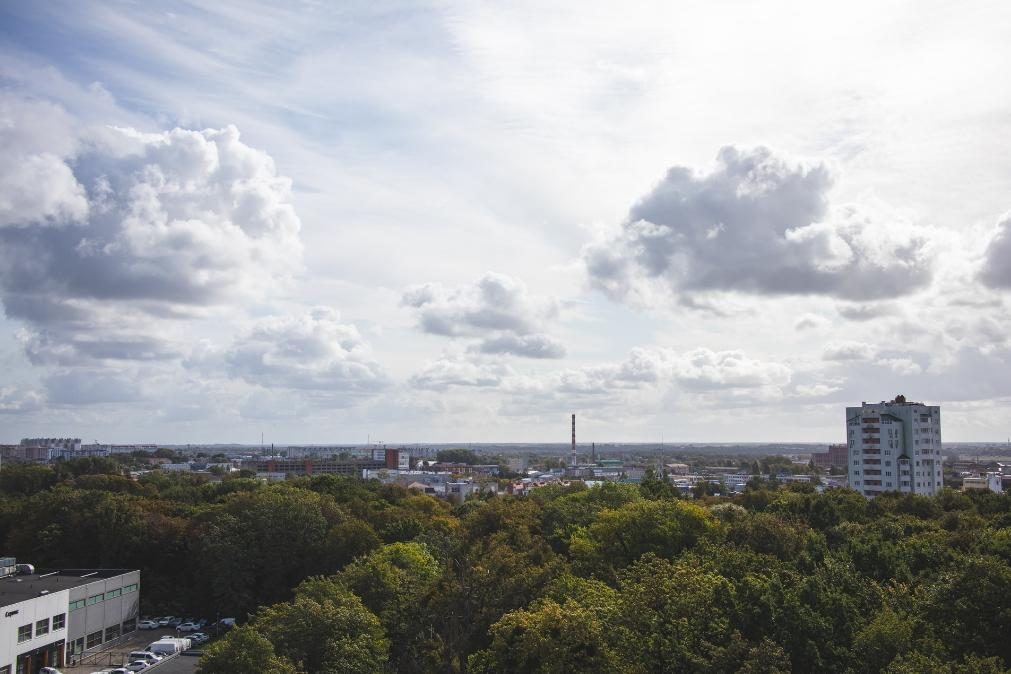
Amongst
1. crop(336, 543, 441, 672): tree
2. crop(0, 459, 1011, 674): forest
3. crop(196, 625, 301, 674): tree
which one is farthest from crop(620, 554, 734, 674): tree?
crop(196, 625, 301, 674): tree

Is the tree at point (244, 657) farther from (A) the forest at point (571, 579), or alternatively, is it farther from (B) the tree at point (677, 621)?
(B) the tree at point (677, 621)

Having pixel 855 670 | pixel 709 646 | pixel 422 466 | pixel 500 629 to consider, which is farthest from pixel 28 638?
pixel 422 466

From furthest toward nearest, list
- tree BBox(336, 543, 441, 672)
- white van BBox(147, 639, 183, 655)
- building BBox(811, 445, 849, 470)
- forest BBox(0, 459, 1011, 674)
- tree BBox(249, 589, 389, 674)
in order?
building BBox(811, 445, 849, 470), white van BBox(147, 639, 183, 655), tree BBox(336, 543, 441, 672), tree BBox(249, 589, 389, 674), forest BBox(0, 459, 1011, 674)

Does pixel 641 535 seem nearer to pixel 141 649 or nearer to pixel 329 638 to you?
pixel 329 638

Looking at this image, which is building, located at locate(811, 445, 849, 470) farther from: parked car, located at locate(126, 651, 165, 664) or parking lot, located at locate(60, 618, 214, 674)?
parked car, located at locate(126, 651, 165, 664)

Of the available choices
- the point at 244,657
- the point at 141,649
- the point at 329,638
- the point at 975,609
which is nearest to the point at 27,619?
the point at 141,649

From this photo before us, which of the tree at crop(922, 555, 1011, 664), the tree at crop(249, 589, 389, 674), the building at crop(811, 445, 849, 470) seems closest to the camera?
the tree at crop(922, 555, 1011, 664)

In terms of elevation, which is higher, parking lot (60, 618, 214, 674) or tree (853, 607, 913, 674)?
tree (853, 607, 913, 674)

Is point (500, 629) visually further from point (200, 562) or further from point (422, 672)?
point (200, 562)
